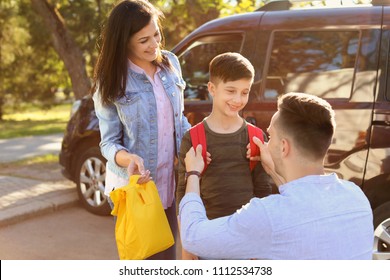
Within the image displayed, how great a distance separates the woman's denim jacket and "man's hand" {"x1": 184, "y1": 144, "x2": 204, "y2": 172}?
498 millimetres

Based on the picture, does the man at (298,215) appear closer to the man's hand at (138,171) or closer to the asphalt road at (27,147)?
the man's hand at (138,171)

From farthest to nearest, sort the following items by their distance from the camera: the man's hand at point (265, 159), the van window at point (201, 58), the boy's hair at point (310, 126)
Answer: the van window at point (201, 58)
the man's hand at point (265, 159)
the boy's hair at point (310, 126)

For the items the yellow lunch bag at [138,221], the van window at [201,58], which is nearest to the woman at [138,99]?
the yellow lunch bag at [138,221]

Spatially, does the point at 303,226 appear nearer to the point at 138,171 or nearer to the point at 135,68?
the point at 138,171

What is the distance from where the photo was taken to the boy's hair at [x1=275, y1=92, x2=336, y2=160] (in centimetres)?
201

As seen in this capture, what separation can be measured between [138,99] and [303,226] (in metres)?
1.35

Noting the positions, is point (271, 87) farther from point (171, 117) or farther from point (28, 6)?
point (28, 6)

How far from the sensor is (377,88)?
4496mm

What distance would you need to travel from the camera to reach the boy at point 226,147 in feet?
9.10

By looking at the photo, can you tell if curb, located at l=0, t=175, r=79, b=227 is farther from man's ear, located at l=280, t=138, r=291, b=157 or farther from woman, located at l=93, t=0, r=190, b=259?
man's ear, located at l=280, t=138, r=291, b=157

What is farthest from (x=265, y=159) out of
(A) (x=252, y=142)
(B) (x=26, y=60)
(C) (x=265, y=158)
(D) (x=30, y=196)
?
(B) (x=26, y=60)

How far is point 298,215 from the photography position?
1888mm

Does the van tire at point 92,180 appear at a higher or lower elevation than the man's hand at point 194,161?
lower

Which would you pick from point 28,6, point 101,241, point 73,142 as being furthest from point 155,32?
point 28,6
